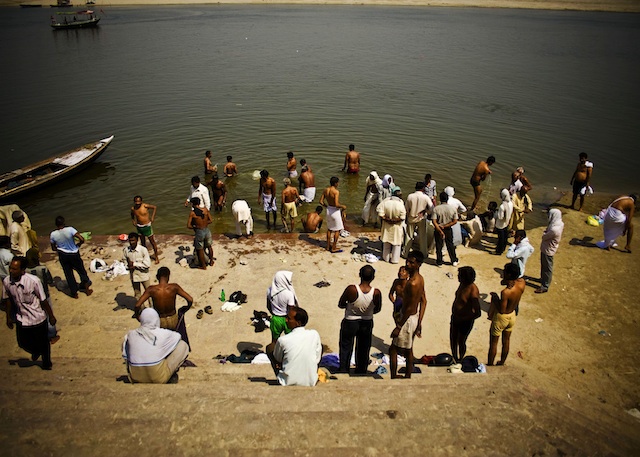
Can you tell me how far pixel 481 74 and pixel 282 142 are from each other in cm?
2213

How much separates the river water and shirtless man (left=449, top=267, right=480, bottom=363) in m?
7.59

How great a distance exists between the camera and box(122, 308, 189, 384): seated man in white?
16.1 ft

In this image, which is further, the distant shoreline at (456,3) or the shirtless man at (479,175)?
the distant shoreline at (456,3)

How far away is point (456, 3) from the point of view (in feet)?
306

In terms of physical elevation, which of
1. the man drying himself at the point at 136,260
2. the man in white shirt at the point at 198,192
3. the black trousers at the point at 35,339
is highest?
the man in white shirt at the point at 198,192

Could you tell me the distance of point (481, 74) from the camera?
3478 centimetres

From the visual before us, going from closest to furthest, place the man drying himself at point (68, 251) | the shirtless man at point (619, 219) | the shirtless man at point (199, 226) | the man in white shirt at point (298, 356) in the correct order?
1. the man in white shirt at point (298, 356)
2. the man drying himself at point (68, 251)
3. the shirtless man at point (199, 226)
4. the shirtless man at point (619, 219)

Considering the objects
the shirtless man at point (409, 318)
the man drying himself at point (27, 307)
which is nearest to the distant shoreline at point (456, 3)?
the man drying himself at point (27, 307)

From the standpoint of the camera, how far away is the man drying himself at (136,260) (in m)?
7.86

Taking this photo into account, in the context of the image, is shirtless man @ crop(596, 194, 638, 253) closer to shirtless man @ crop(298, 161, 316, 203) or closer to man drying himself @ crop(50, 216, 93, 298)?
shirtless man @ crop(298, 161, 316, 203)

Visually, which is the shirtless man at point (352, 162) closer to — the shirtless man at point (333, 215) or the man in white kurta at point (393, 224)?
the shirtless man at point (333, 215)

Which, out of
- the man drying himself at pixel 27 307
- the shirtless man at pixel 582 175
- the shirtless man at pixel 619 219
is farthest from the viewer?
the shirtless man at pixel 582 175

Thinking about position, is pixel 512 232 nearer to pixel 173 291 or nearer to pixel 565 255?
pixel 565 255

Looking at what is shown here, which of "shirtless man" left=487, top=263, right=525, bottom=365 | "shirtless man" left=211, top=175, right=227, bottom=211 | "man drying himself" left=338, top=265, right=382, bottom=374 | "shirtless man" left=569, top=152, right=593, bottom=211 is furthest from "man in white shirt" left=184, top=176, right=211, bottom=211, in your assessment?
"shirtless man" left=569, top=152, right=593, bottom=211
